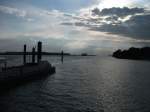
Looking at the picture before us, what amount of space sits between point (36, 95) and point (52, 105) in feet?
20.5

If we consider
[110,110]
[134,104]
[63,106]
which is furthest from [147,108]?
[63,106]

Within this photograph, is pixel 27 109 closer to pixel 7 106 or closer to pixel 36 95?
pixel 7 106

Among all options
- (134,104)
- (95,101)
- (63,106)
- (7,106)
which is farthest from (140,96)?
(7,106)

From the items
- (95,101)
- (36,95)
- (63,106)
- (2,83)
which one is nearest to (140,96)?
(95,101)

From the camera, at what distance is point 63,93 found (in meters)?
30.8

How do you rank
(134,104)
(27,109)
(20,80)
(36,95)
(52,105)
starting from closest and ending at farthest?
(27,109) → (52,105) → (134,104) → (36,95) → (20,80)

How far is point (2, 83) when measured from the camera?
102 ft

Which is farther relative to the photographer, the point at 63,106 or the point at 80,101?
the point at 80,101

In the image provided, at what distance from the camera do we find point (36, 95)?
29609 mm

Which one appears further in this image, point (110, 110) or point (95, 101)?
point (95, 101)

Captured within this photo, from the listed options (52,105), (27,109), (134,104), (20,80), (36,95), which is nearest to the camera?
(27,109)

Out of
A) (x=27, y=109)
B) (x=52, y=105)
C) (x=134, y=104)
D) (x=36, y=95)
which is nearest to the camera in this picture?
(x=27, y=109)

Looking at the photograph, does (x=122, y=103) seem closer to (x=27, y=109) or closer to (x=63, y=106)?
(x=63, y=106)

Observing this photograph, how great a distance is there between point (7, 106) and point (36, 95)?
6.94 m
